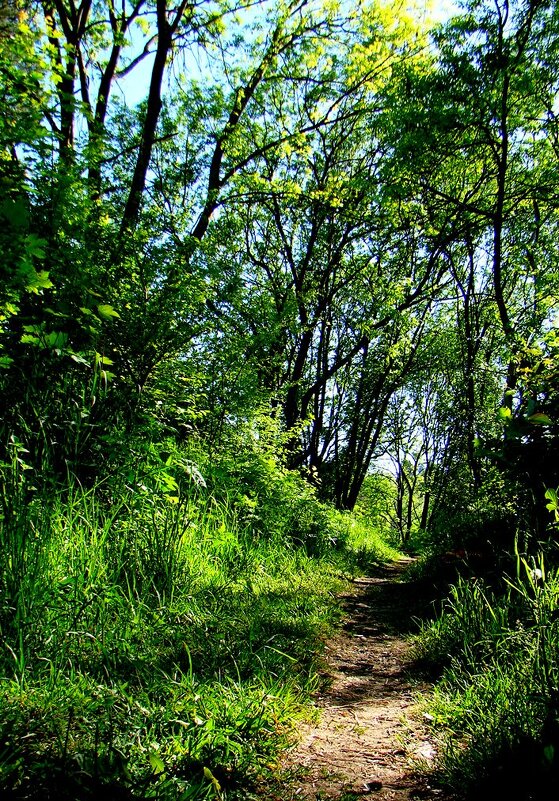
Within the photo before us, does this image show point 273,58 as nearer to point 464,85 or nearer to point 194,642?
point 464,85

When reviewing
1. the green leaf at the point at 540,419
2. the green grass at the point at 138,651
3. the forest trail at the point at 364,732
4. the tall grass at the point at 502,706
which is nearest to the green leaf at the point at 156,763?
the green grass at the point at 138,651

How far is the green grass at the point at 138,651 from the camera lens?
1.78 m

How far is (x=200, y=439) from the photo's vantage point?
6480mm

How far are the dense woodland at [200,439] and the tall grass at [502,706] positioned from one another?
0.02 m

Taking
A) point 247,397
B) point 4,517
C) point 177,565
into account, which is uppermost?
point 247,397

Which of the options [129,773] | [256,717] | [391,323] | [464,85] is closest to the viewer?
[129,773]

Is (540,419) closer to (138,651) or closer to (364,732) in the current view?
(364,732)

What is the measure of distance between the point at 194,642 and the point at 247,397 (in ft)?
14.4

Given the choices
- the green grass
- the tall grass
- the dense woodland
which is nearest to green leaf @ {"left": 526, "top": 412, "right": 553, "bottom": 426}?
the dense woodland

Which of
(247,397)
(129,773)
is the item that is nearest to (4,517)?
(129,773)

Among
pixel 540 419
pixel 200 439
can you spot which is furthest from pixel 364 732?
pixel 200 439

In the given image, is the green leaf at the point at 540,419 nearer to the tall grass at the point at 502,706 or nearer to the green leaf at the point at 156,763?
the tall grass at the point at 502,706

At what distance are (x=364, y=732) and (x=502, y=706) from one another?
0.82 meters

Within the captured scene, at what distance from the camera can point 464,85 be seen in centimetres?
920
